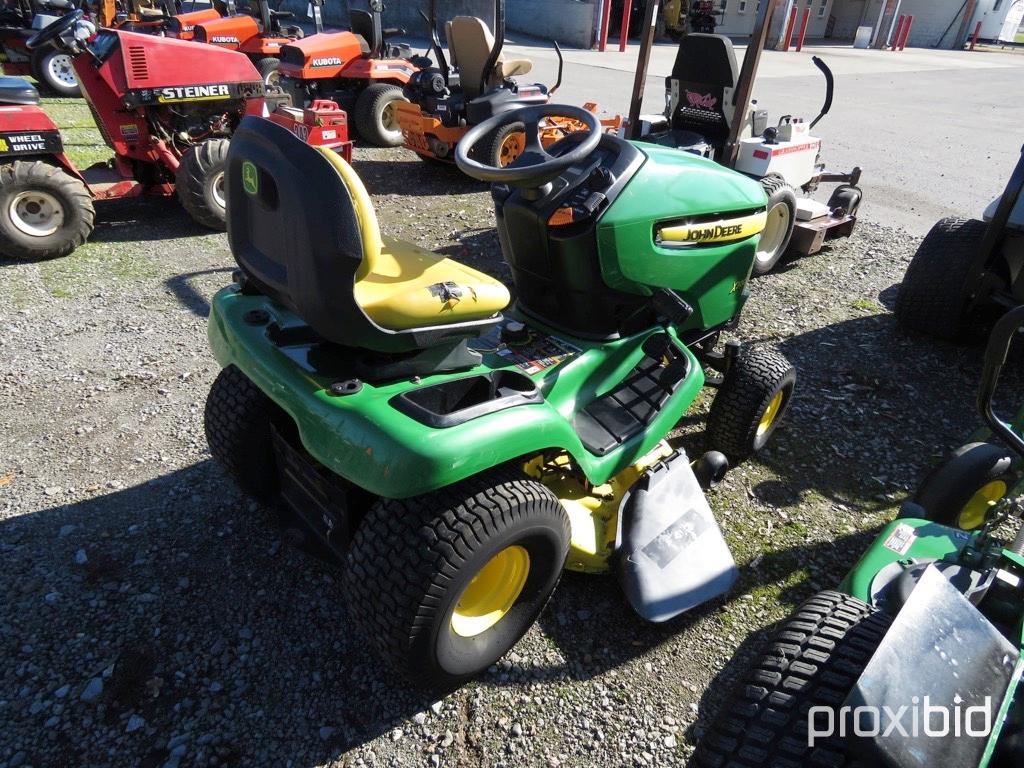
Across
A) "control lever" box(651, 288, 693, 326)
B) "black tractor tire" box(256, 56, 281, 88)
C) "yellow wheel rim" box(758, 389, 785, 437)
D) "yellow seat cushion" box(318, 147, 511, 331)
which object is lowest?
"yellow wheel rim" box(758, 389, 785, 437)

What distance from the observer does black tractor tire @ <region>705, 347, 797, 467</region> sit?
2.78 metres

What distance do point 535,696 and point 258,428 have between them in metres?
1.21

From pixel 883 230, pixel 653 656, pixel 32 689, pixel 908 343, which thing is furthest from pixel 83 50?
pixel 883 230

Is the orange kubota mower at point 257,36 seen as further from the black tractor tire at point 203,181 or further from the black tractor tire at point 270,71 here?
the black tractor tire at point 203,181

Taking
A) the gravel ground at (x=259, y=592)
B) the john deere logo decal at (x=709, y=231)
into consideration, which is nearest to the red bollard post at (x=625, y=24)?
the gravel ground at (x=259, y=592)

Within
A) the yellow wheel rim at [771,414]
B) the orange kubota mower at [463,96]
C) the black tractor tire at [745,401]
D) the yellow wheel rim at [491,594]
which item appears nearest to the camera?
the yellow wheel rim at [491,594]

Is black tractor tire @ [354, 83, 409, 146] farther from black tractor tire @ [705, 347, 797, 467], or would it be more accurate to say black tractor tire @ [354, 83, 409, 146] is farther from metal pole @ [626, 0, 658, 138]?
black tractor tire @ [705, 347, 797, 467]

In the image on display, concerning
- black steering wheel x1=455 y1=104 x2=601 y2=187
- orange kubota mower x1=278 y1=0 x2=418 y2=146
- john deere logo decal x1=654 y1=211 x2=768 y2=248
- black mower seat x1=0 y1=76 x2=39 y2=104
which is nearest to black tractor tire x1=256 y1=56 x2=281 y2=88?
orange kubota mower x1=278 y1=0 x2=418 y2=146

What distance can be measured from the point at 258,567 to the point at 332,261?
1.28 meters

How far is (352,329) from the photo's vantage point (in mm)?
1685

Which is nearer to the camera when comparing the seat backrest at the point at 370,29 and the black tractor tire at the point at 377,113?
the black tractor tire at the point at 377,113

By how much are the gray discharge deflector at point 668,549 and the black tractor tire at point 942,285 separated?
2466 millimetres

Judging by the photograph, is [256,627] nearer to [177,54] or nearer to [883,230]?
[177,54]

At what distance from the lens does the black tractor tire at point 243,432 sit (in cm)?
227
